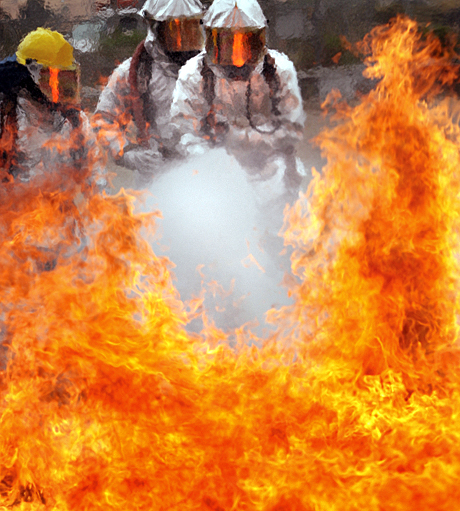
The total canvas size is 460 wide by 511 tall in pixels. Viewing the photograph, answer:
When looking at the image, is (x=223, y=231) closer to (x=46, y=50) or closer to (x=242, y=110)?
(x=242, y=110)

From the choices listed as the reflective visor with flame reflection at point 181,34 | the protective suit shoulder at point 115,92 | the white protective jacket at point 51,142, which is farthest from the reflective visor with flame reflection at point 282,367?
the reflective visor with flame reflection at point 181,34

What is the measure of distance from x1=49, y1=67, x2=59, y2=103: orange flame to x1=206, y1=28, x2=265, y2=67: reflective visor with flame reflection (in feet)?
4.09

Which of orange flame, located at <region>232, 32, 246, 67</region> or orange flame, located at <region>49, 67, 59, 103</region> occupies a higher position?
orange flame, located at <region>232, 32, 246, 67</region>

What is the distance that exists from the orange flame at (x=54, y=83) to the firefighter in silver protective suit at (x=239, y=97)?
93cm

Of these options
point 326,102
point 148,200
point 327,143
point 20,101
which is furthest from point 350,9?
point 20,101

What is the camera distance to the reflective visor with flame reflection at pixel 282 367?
2.07 meters

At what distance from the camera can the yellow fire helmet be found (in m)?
3.78

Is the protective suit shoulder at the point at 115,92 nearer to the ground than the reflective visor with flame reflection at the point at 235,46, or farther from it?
nearer to the ground

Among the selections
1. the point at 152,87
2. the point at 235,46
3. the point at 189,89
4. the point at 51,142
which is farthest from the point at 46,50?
the point at 235,46

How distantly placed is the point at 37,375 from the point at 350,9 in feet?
12.4

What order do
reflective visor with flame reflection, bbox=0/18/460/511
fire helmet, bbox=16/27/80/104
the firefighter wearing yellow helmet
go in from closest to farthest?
reflective visor with flame reflection, bbox=0/18/460/511, the firefighter wearing yellow helmet, fire helmet, bbox=16/27/80/104

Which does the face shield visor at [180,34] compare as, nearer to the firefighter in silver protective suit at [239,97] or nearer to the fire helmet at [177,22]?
the fire helmet at [177,22]

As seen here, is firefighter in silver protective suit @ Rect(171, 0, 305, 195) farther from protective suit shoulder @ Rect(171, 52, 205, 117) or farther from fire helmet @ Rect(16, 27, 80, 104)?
fire helmet @ Rect(16, 27, 80, 104)

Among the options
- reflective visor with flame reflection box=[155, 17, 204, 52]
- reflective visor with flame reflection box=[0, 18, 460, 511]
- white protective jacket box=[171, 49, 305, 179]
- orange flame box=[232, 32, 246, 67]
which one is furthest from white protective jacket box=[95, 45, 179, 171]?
reflective visor with flame reflection box=[0, 18, 460, 511]
